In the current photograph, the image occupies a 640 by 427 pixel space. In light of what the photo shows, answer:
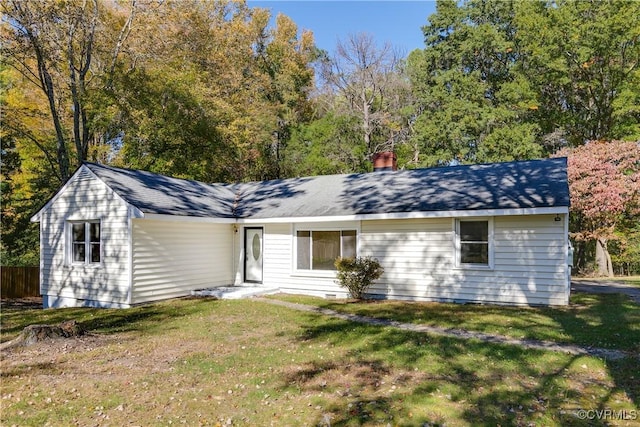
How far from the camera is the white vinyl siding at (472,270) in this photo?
34.5ft

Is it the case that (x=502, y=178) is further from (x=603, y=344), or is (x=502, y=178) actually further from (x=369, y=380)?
(x=369, y=380)

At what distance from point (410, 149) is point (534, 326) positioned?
20638 millimetres

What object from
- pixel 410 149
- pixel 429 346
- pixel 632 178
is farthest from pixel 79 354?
pixel 410 149

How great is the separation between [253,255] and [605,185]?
589 inches

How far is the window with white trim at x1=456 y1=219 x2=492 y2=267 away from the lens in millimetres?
11195

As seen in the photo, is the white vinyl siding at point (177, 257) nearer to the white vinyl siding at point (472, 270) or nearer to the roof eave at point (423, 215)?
the roof eave at point (423, 215)

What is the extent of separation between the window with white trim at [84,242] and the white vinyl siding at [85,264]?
0.39 feet

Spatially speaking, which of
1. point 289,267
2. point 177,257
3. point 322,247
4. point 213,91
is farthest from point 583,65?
point 177,257

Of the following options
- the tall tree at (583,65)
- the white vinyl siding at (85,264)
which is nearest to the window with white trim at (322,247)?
the white vinyl siding at (85,264)

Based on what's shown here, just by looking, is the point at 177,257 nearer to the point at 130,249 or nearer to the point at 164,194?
the point at 130,249

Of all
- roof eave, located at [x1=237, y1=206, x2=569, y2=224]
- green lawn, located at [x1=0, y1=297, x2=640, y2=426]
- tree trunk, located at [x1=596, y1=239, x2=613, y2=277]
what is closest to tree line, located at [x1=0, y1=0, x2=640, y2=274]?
tree trunk, located at [x1=596, y1=239, x2=613, y2=277]

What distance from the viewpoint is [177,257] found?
12461 millimetres

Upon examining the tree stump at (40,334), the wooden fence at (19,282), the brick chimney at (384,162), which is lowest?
the wooden fence at (19,282)

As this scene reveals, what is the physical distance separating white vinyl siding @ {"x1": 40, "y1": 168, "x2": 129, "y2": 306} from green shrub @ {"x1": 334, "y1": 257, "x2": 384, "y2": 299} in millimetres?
5749
